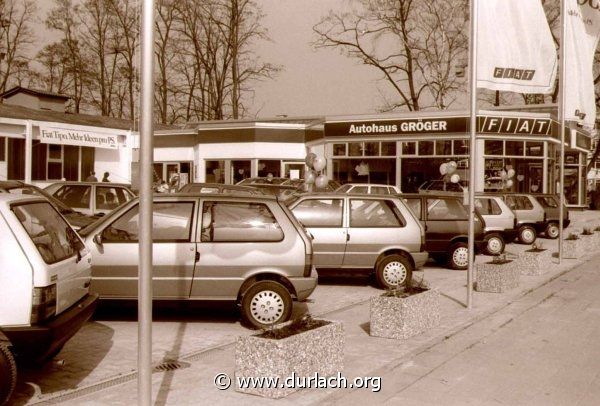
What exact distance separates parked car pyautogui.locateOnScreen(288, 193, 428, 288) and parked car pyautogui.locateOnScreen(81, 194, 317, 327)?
139 inches

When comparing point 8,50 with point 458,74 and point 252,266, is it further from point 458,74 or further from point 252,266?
point 252,266

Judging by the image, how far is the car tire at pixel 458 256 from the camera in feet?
55.6

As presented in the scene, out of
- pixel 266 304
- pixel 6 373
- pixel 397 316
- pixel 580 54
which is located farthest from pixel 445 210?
pixel 6 373

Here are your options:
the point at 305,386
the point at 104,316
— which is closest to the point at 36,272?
the point at 305,386

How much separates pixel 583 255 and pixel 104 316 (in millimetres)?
14323

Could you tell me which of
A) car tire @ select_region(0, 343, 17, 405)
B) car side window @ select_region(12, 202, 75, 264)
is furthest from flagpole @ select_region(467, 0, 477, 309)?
car tire @ select_region(0, 343, 17, 405)

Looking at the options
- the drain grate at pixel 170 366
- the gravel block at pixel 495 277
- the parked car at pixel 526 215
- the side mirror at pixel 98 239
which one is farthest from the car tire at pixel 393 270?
the parked car at pixel 526 215

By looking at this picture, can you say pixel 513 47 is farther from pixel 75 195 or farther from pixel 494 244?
pixel 75 195

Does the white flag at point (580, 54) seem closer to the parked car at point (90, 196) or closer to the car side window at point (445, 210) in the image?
the car side window at point (445, 210)

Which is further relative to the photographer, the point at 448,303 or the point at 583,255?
the point at 583,255

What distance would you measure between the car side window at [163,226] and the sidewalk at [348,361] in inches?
68.4

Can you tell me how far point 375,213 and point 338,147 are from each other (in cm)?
2279

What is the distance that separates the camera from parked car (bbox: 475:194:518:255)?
20.9 m

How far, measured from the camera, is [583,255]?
792 inches
